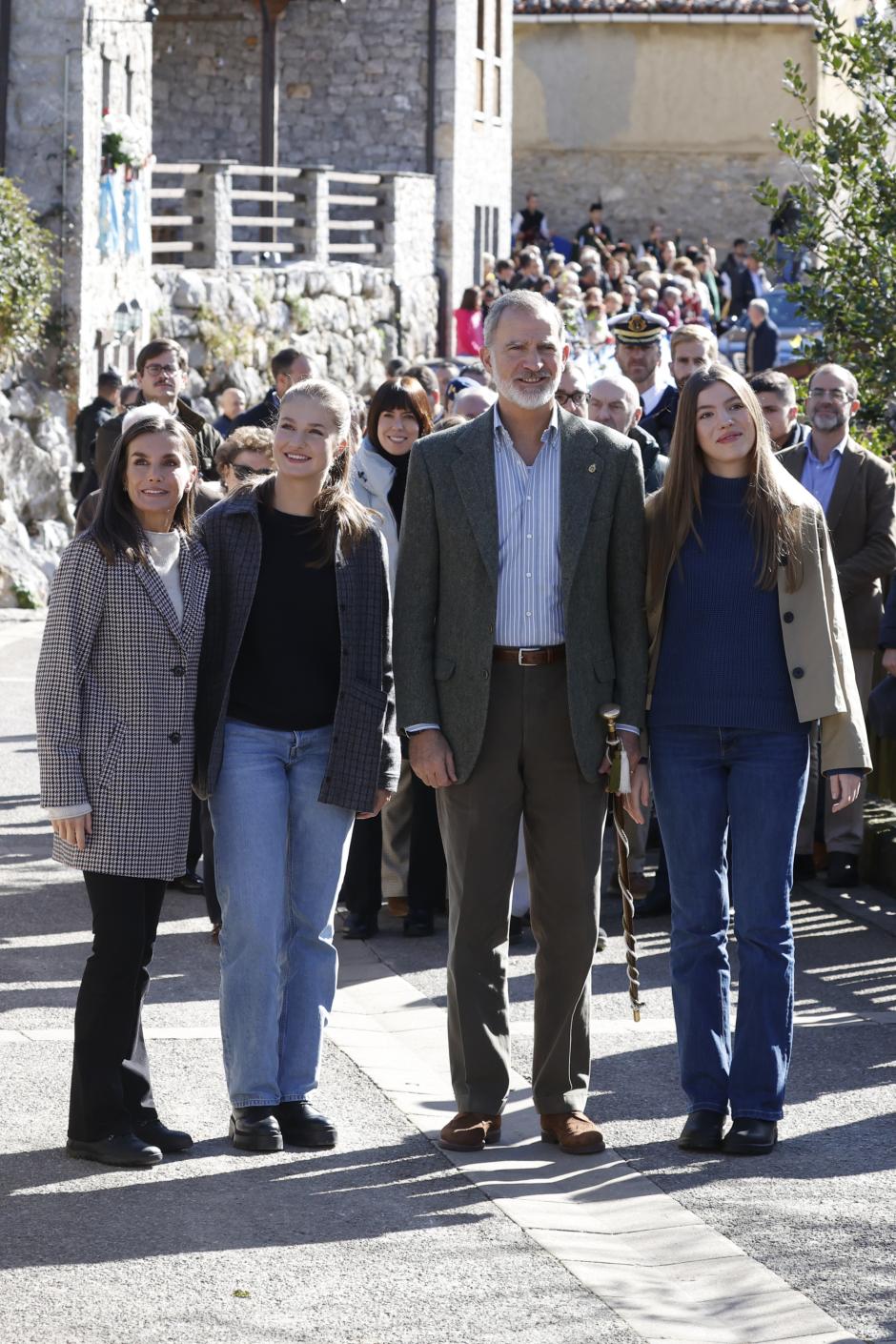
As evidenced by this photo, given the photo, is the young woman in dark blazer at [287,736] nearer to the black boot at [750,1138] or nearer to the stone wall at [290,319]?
the black boot at [750,1138]

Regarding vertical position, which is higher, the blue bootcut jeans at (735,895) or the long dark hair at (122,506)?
the long dark hair at (122,506)

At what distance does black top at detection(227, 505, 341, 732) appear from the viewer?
5.43 meters

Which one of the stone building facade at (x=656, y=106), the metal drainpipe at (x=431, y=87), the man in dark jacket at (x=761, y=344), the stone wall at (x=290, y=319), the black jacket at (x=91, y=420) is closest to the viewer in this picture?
the black jacket at (x=91, y=420)

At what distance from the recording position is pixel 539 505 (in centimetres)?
546

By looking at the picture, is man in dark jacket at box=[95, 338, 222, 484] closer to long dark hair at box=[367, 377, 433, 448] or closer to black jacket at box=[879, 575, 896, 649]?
long dark hair at box=[367, 377, 433, 448]

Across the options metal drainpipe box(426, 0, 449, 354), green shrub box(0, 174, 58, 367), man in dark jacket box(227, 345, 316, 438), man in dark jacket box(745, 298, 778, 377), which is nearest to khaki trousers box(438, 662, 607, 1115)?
man in dark jacket box(227, 345, 316, 438)

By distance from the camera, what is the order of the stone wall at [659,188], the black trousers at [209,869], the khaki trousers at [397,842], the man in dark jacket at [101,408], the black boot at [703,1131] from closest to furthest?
the black boot at [703,1131] → the black trousers at [209,869] → the khaki trousers at [397,842] → the man in dark jacket at [101,408] → the stone wall at [659,188]

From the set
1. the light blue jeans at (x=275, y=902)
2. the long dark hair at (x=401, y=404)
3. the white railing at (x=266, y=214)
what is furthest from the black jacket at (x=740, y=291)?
the light blue jeans at (x=275, y=902)

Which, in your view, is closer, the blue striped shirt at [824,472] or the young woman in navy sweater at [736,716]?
the young woman in navy sweater at [736,716]

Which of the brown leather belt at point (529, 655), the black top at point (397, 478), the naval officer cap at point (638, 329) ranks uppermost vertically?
the naval officer cap at point (638, 329)

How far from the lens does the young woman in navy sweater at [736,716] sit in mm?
5523

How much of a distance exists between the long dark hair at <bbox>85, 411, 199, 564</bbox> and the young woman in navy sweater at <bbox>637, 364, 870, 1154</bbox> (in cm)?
133

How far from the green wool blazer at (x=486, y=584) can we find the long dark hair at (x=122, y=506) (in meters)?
0.67

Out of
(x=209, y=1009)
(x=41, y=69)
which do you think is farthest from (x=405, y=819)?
(x=41, y=69)
